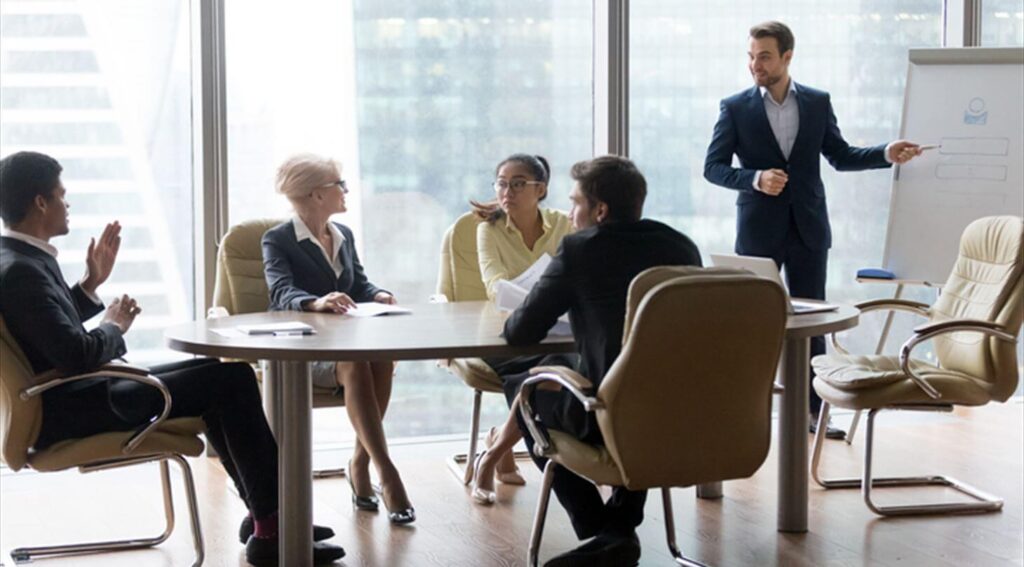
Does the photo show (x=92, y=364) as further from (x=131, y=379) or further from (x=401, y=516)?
(x=401, y=516)

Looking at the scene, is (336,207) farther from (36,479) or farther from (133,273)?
(36,479)

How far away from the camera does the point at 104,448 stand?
3762mm

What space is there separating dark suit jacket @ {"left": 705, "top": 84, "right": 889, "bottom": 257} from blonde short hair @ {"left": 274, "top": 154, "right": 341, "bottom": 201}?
1849 millimetres

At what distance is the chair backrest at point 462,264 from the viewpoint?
17.4ft

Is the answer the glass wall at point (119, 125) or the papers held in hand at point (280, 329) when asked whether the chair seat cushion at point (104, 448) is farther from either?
the glass wall at point (119, 125)

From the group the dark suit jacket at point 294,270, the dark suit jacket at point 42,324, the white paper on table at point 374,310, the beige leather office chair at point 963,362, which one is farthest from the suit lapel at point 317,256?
the beige leather office chair at point 963,362

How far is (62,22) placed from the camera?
5391mm

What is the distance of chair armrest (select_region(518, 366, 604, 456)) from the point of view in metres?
3.58

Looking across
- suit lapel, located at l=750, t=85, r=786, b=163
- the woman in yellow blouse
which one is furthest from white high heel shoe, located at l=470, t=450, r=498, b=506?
suit lapel, located at l=750, t=85, r=786, b=163

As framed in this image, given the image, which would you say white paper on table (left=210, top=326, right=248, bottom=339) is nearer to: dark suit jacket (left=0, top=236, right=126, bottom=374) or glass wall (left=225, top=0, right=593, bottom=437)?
dark suit jacket (left=0, top=236, right=126, bottom=374)

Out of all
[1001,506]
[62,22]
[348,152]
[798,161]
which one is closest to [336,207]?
[348,152]

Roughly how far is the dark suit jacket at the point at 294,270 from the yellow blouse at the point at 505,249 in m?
0.51

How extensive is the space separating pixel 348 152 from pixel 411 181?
0.31m

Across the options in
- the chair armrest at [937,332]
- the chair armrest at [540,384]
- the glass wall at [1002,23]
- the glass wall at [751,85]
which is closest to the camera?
the chair armrest at [540,384]
